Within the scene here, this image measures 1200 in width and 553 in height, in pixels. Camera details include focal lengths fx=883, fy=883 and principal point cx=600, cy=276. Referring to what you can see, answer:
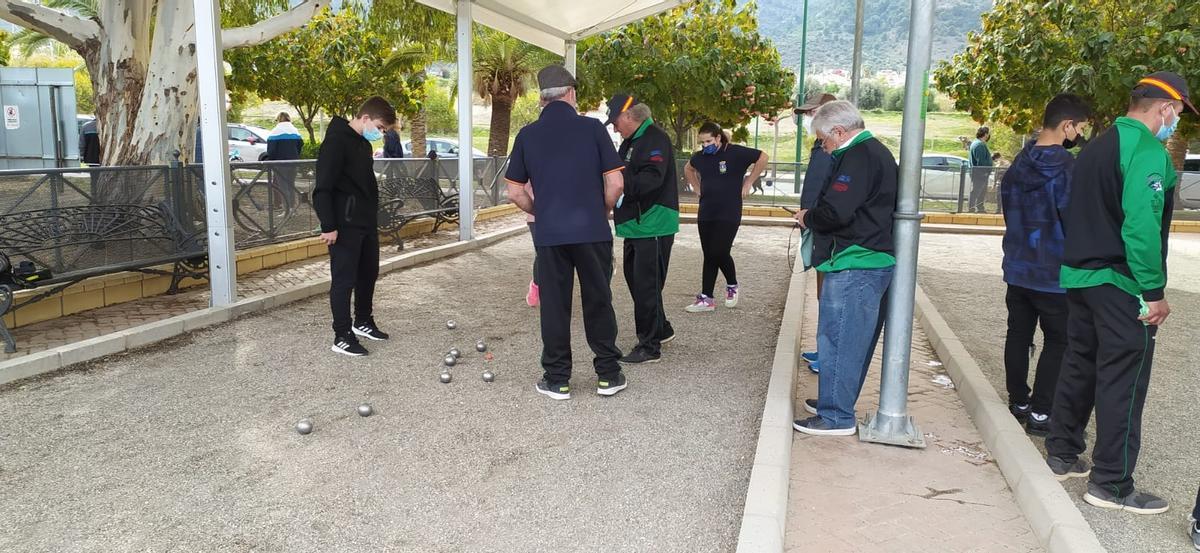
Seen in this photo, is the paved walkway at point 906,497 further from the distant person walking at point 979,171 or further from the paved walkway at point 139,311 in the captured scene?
the distant person walking at point 979,171

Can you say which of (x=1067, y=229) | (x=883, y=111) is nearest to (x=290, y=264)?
(x=1067, y=229)

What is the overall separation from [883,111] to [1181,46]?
76.7 metres

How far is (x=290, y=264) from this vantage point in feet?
33.1

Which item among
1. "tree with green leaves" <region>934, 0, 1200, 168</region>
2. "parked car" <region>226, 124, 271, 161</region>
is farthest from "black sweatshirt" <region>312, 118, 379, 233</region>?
"parked car" <region>226, 124, 271, 161</region>

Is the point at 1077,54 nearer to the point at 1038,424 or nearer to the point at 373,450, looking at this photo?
the point at 1038,424

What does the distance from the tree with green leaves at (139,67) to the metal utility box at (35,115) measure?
9.93 metres

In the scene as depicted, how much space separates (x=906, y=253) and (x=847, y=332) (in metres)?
0.50

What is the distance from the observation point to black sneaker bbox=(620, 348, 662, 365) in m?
6.13

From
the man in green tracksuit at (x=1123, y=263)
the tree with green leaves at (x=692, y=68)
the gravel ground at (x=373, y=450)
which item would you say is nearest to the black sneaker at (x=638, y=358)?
the gravel ground at (x=373, y=450)

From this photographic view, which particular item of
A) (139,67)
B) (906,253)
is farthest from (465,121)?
(906,253)

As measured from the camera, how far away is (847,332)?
456 centimetres

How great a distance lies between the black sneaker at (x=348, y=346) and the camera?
6.18 m

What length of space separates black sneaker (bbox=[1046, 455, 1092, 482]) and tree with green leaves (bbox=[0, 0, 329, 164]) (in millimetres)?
8980

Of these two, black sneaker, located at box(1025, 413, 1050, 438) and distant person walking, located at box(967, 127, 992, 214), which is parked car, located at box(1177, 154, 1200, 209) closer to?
distant person walking, located at box(967, 127, 992, 214)
